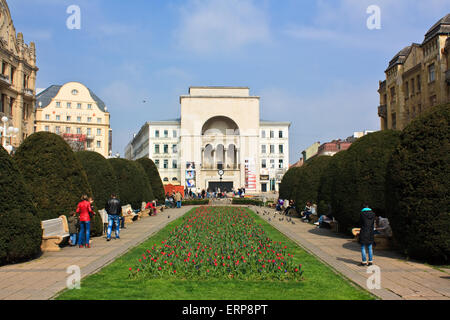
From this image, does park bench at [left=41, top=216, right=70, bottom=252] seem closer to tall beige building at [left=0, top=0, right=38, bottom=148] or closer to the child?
the child

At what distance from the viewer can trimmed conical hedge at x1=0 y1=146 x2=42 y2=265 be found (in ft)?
32.0

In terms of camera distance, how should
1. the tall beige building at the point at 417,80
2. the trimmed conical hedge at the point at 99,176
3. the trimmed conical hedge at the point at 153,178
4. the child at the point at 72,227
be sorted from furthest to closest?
the trimmed conical hedge at the point at 153,178, the tall beige building at the point at 417,80, the trimmed conical hedge at the point at 99,176, the child at the point at 72,227

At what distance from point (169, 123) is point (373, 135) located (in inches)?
2715

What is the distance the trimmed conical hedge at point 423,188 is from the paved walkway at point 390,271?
0.56 meters

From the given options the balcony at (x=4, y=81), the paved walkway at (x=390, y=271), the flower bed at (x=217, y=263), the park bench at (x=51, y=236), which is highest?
the balcony at (x=4, y=81)

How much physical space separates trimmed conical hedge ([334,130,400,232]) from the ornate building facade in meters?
55.7

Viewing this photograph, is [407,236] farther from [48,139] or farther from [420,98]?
[420,98]

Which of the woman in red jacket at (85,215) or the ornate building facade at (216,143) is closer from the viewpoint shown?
the woman in red jacket at (85,215)

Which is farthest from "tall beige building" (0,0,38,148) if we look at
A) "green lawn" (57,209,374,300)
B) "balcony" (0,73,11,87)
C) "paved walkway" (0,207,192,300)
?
"green lawn" (57,209,374,300)

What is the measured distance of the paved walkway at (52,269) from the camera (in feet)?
24.0

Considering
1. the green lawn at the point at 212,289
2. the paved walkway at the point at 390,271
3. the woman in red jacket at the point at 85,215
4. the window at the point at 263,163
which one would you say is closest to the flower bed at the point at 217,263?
the green lawn at the point at 212,289

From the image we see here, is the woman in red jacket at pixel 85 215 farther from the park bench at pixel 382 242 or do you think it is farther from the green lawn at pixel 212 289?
the park bench at pixel 382 242
